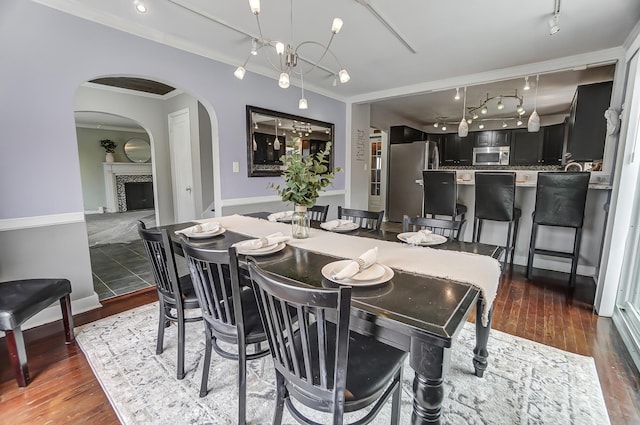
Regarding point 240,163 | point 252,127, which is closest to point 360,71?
point 252,127

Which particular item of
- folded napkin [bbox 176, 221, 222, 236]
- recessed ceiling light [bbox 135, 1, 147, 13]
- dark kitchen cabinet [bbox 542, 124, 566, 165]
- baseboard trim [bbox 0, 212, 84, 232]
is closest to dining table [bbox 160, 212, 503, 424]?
folded napkin [bbox 176, 221, 222, 236]

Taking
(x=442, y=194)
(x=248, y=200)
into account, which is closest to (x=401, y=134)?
(x=442, y=194)

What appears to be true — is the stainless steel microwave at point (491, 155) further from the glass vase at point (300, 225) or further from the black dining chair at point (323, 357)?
the black dining chair at point (323, 357)

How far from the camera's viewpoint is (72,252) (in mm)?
2354

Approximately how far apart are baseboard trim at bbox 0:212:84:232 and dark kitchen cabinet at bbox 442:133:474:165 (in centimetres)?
808

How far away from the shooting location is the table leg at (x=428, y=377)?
34.1 inches

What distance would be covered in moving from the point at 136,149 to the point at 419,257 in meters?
9.19

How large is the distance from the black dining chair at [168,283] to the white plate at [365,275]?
867 millimetres

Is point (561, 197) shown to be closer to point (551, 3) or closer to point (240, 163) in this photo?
point (551, 3)

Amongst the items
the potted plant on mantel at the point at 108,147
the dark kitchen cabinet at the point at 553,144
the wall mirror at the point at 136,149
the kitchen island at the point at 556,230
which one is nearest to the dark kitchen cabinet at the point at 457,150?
the dark kitchen cabinet at the point at 553,144

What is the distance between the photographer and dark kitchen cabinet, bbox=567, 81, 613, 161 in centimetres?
346

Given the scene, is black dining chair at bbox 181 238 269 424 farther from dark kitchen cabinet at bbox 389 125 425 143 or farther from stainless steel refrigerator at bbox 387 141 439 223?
dark kitchen cabinet at bbox 389 125 425 143

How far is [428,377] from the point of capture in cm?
89

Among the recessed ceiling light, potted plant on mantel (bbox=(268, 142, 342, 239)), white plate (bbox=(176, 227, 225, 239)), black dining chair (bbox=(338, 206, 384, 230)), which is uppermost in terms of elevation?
the recessed ceiling light
